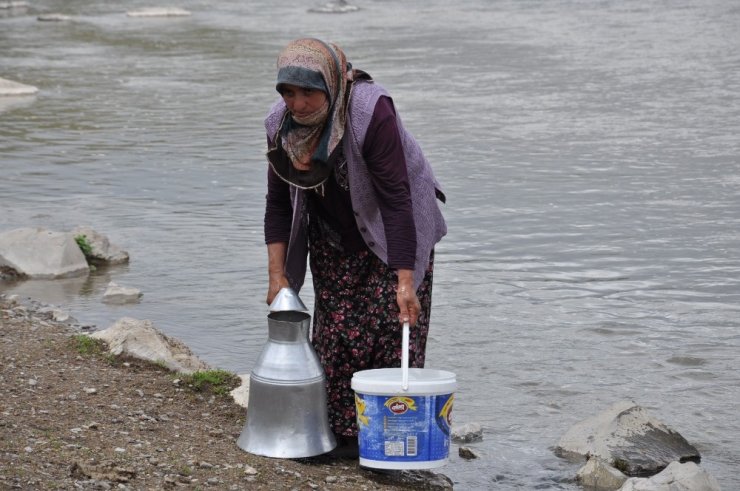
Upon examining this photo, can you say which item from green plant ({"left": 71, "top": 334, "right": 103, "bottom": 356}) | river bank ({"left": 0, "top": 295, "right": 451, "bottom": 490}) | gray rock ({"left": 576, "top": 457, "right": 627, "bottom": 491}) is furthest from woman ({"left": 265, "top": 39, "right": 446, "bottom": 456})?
green plant ({"left": 71, "top": 334, "right": 103, "bottom": 356})

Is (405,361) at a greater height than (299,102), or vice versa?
(299,102)

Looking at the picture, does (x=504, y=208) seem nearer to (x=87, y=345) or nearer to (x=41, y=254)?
(x=41, y=254)

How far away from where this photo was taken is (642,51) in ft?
70.2

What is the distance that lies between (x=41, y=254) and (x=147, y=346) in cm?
266

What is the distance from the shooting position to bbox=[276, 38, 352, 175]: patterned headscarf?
4246 millimetres

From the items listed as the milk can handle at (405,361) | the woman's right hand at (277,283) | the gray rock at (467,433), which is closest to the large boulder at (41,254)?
the gray rock at (467,433)

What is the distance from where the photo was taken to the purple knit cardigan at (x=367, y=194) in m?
4.40

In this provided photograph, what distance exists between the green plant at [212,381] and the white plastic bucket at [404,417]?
1176mm

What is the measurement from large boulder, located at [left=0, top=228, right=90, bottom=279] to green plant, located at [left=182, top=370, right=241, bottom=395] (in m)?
2.90

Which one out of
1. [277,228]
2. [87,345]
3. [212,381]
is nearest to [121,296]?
[87,345]

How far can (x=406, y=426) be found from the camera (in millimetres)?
4344

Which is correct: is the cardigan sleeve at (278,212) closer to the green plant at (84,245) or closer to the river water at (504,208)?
the river water at (504,208)

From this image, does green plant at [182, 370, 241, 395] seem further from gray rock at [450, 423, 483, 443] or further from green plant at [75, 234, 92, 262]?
green plant at [75, 234, 92, 262]

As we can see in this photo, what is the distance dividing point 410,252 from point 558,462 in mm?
1239
